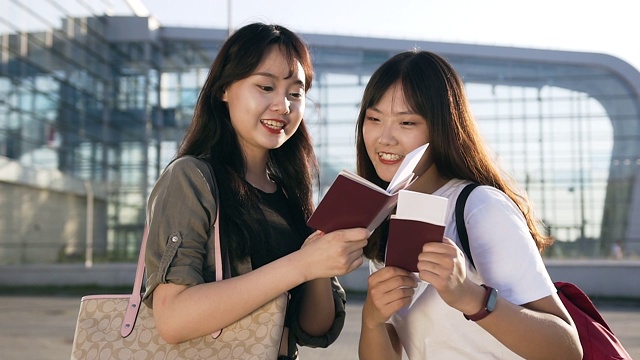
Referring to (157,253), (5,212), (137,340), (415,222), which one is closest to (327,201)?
(415,222)

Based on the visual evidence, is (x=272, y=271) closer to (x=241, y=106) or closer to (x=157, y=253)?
(x=157, y=253)

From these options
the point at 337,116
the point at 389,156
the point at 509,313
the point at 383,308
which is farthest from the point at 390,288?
the point at 337,116

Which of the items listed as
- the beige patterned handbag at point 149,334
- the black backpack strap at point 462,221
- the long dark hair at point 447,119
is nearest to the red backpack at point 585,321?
the black backpack strap at point 462,221

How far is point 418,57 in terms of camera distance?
2.64 m

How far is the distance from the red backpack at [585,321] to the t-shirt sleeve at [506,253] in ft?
0.11

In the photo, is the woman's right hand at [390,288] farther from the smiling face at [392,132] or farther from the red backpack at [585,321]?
the smiling face at [392,132]

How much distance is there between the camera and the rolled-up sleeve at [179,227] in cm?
230

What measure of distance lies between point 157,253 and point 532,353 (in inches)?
42.5

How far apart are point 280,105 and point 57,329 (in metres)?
8.36

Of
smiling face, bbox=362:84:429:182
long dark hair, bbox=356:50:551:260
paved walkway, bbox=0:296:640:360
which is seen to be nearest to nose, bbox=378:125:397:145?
smiling face, bbox=362:84:429:182

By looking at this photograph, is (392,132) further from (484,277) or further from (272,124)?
(484,277)

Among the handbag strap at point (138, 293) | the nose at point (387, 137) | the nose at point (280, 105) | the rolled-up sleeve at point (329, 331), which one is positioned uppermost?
the nose at point (280, 105)

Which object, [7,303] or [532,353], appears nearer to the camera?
[532,353]

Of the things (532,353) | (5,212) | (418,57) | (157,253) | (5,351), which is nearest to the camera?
(532,353)
